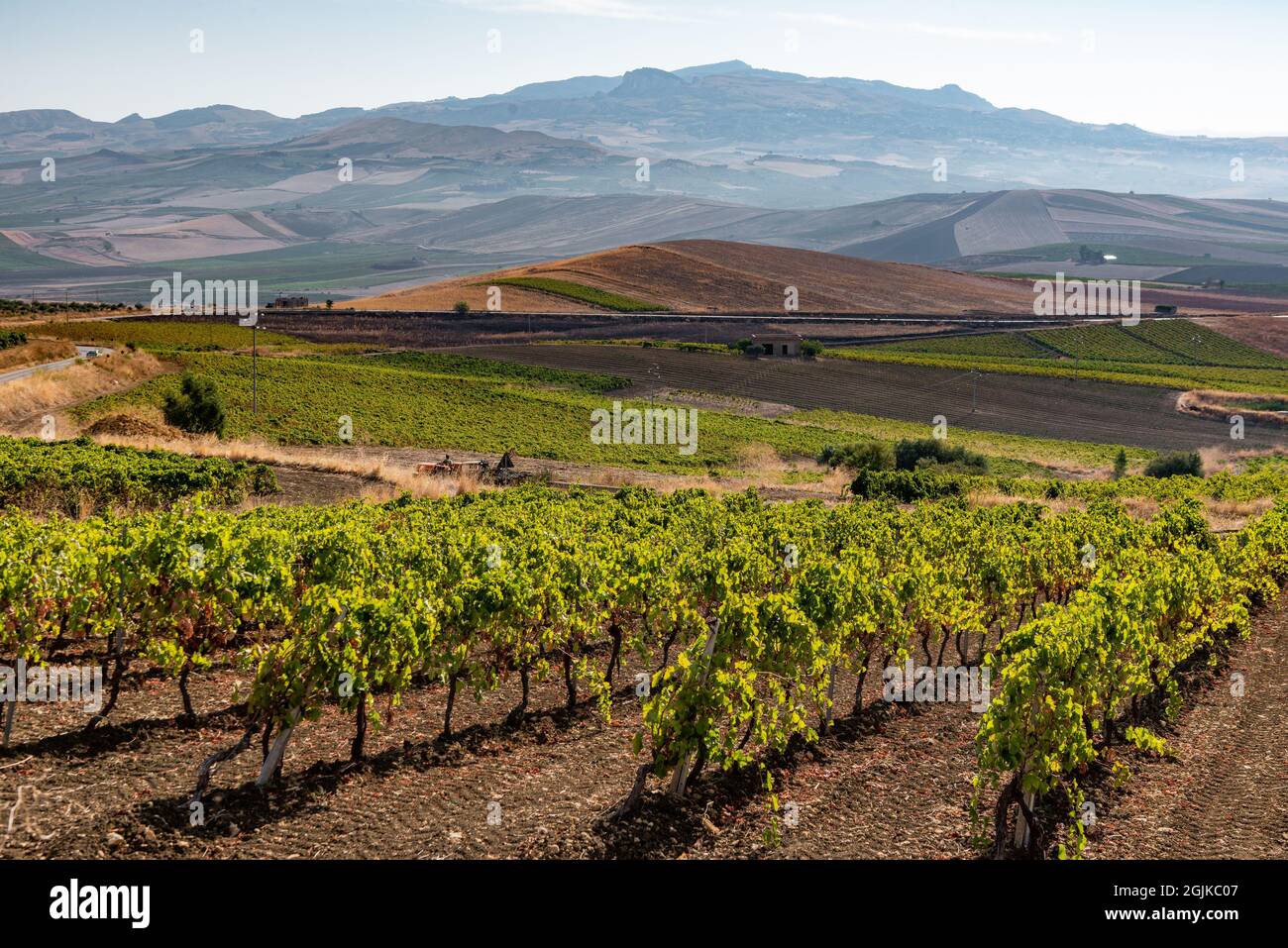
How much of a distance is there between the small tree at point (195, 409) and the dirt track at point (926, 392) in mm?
49386

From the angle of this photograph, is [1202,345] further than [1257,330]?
No

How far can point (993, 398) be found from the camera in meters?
124

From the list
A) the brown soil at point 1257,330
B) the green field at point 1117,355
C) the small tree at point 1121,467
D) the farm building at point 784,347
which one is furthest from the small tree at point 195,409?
the brown soil at point 1257,330

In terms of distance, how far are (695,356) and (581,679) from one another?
10789 centimetres

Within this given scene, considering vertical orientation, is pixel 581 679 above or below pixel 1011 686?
below

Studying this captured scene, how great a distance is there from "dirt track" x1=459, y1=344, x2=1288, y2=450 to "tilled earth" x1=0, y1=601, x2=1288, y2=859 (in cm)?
9249

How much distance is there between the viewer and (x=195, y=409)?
77.4 meters

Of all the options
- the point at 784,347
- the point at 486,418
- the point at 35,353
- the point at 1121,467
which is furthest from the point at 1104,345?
the point at 35,353

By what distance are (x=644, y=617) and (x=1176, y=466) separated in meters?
72.7

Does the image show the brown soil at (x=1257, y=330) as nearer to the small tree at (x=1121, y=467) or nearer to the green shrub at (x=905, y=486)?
Result: the small tree at (x=1121, y=467)

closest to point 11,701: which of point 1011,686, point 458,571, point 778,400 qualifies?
point 458,571

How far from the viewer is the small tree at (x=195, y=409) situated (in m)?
77.2

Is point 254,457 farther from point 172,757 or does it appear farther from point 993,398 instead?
point 993,398

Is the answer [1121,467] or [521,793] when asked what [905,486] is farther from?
[521,793]
